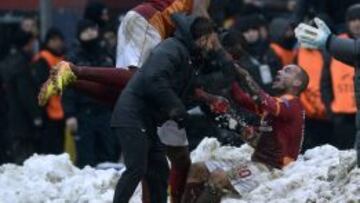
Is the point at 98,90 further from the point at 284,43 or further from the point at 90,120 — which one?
the point at 284,43

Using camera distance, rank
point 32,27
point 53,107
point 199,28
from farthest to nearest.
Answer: point 32,27 < point 53,107 < point 199,28

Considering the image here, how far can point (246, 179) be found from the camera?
38.9 ft

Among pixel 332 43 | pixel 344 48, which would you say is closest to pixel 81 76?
pixel 332 43

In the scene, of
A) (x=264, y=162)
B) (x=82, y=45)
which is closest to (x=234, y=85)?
(x=264, y=162)

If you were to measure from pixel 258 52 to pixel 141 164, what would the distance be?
5071 mm

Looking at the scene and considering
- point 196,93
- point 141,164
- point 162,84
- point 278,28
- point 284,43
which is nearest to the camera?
point 162,84

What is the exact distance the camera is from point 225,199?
38.5ft

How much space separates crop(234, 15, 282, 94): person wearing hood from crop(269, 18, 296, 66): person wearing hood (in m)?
0.11

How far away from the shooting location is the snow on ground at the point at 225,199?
1121cm

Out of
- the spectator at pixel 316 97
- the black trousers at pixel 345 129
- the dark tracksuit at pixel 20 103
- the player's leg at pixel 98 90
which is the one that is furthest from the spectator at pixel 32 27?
the player's leg at pixel 98 90

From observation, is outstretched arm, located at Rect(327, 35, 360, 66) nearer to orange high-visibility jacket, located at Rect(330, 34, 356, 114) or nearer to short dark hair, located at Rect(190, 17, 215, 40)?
short dark hair, located at Rect(190, 17, 215, 40)

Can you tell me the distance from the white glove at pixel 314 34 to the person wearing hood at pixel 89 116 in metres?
4.90

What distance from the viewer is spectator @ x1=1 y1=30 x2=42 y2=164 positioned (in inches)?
653

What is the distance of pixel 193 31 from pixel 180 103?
0.63 m
